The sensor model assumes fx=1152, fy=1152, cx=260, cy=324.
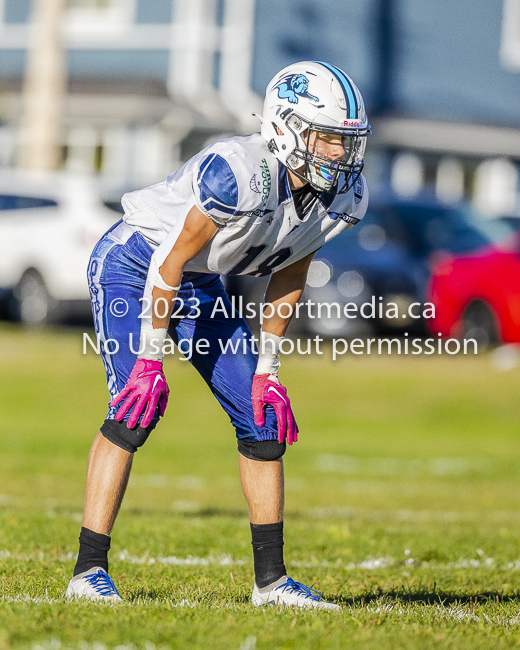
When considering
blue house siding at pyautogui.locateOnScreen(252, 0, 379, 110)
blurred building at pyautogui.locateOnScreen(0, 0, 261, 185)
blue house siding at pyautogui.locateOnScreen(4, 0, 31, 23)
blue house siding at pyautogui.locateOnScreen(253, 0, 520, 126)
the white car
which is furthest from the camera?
blue house siding at pyautogui.locateOnScreen(4, 0, 31, 23)

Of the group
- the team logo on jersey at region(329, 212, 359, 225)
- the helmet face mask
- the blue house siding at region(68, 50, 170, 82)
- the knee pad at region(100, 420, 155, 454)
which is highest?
A: the helmet face mask

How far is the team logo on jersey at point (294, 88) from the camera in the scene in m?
4.54

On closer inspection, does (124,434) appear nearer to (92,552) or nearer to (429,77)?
(92,552)

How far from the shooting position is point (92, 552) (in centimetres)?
454

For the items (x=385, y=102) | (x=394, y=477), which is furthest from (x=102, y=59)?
(x=394, y=477)

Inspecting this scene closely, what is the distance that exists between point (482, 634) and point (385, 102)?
74.7 ft

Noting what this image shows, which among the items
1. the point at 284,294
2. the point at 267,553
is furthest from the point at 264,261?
the point at 267,553

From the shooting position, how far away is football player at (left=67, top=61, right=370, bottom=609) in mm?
4383

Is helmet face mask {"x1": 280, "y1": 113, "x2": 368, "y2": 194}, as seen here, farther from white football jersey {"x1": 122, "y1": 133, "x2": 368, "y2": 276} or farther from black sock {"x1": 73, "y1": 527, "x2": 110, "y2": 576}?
black sock {"x1": 73, "y1": 527, "x2": 110, "y2": 576}

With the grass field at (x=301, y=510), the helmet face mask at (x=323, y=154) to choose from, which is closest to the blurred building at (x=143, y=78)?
the grass field at (x=301, y=510)

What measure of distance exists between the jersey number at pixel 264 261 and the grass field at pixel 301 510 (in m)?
1.34

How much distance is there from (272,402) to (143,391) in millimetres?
568

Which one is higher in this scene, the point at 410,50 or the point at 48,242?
the point at 410,50

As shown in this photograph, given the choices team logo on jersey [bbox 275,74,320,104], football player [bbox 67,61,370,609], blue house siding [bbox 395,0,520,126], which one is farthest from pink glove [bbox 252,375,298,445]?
blue house siding [bbox 395,0,520,126]
